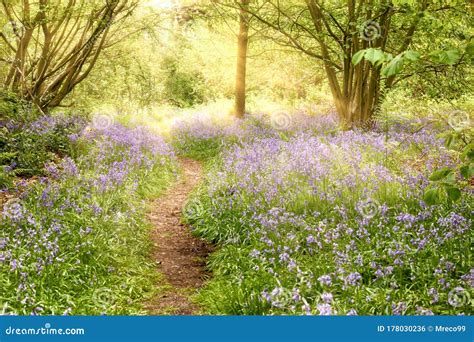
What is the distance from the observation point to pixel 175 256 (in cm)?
747

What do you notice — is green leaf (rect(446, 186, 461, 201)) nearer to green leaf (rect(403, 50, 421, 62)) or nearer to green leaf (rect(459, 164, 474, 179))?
green leaf (rect(459, 164, 474, 179))

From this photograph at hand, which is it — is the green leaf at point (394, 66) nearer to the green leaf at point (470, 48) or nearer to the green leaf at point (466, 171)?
the green leaf at point (470, 48)

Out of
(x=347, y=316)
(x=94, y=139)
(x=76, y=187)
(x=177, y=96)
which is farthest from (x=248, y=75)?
(x=347, y=316)

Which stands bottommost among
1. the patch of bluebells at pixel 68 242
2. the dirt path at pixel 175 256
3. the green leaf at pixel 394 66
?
the dirt path at pixel 175 256

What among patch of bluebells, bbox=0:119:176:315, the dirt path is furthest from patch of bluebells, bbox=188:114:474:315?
patch of bluebells, bbox=0:119:176:315

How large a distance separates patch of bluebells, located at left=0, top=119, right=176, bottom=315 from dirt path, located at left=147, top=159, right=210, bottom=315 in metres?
0.40

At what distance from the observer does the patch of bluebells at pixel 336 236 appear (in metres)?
4.74

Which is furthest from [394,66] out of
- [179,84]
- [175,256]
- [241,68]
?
[179,84]

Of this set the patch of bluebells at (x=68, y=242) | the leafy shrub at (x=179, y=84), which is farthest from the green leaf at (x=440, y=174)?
the leafy shrub at (x=179, y=84)

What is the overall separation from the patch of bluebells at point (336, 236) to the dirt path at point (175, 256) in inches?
11.3

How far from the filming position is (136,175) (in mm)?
11000

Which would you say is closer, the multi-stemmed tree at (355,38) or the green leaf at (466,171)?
the green leaf at (466,171)

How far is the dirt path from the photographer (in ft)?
18.8

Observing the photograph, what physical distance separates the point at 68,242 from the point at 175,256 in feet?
5.89
